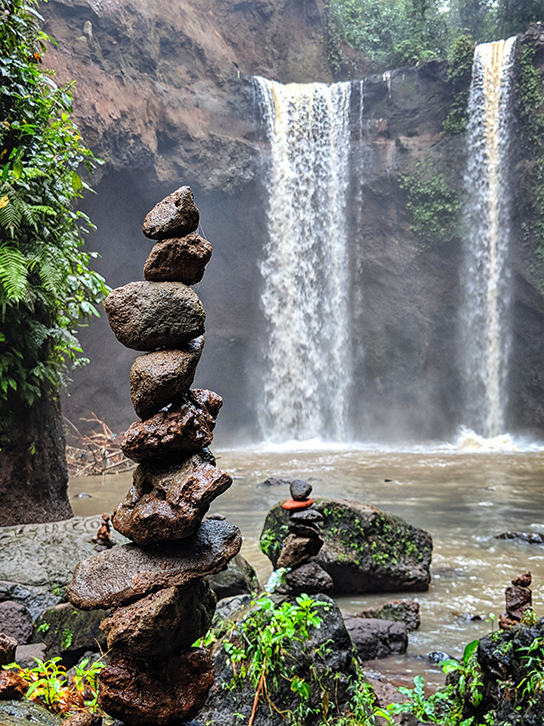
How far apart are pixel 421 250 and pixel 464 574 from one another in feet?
50.8

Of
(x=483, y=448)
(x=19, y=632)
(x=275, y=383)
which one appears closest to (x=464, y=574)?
(x=19, y=632)

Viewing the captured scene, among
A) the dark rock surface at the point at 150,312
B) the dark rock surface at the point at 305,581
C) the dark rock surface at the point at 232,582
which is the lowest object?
the dark rock surface at the point at 232,582

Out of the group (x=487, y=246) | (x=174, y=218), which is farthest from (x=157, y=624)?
(x=487, y=246)

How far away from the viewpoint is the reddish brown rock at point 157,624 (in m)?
1.66

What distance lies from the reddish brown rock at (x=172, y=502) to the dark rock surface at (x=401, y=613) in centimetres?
310

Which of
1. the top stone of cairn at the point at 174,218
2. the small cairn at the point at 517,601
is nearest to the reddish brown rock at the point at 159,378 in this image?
the top stone of cairn at the point at 174,218

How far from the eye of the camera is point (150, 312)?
1.94 m

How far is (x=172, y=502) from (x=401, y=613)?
321cm

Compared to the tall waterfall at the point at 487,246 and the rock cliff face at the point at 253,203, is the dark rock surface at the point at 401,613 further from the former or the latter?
the tall waterfall at the point at 487,246

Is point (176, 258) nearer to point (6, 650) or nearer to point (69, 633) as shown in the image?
point (6, 650)

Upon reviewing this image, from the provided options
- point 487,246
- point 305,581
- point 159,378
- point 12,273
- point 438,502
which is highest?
point 487,246

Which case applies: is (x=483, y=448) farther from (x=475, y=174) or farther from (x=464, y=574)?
(x=464, y=574)

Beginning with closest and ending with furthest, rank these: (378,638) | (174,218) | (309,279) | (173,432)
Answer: (173,432) → (174,218) → (378,638) → (309,279)

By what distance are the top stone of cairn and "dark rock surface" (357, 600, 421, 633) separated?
361 cm
